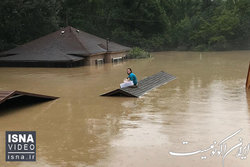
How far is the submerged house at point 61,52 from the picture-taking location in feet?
120

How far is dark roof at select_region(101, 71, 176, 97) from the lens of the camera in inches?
720

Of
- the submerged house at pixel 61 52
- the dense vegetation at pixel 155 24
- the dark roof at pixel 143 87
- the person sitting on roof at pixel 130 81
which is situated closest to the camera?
the dark roof at pixel 143 87

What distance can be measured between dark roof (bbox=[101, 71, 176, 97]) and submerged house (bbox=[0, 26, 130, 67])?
529 inches

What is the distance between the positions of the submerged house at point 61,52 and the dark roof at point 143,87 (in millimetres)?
13445

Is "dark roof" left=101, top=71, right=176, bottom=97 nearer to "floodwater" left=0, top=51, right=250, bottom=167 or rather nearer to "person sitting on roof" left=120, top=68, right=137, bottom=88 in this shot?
"person sitting on roof" left=120, top=68, right=137, bottom=88

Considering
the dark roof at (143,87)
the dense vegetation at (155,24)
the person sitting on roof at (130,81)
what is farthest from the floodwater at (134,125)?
the dense vegetation at (155,24)

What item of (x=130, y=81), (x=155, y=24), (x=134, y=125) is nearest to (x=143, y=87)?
(x=130, y=81)

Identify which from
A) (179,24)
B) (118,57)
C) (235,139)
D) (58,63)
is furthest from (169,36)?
(235,139)

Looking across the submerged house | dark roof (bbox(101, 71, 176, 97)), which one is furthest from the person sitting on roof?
the submerged house

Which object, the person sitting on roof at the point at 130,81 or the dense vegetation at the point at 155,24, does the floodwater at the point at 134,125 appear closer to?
the person sitting on roof at the point at 130,81

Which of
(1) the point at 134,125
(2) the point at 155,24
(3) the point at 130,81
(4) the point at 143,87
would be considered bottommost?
(1) the point at 134,125

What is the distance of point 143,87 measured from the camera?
67.0 feet

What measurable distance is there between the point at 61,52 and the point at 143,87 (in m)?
19.2

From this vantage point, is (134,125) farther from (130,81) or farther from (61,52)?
(61,52)
